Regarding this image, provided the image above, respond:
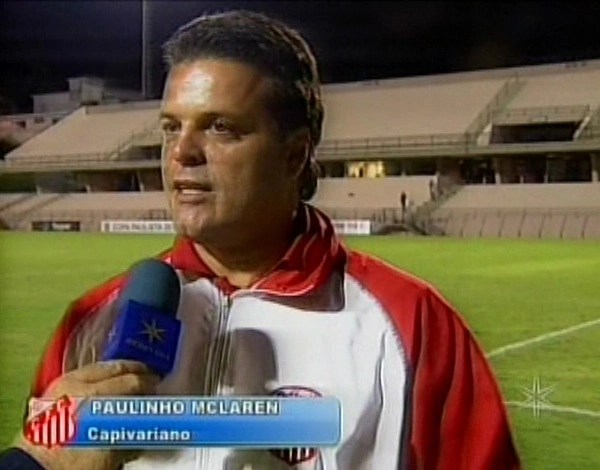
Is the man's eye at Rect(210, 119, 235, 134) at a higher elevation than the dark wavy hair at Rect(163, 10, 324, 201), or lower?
lower

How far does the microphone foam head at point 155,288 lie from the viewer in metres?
1.35

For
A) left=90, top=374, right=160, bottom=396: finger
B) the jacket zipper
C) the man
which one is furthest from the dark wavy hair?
left=90, top=374, right=160, bottom=396: finger

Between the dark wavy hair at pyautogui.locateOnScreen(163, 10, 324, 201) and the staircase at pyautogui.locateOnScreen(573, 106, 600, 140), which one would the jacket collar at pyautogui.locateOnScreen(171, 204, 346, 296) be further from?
the staircase at pyautogui.locateOnScreen(573, 106, 600, 140)

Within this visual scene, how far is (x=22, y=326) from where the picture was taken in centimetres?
163

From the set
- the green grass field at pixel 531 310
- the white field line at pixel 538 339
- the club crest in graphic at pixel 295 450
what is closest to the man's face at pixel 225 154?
the green grass field at pixel 531 310

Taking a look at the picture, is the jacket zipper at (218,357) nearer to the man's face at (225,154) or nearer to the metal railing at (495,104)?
the man's face at (225,154)

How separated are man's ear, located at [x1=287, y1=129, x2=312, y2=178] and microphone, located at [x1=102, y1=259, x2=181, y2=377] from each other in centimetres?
25

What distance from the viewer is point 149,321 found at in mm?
1324

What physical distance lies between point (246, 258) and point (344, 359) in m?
0.21

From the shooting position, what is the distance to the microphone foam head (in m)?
1.35

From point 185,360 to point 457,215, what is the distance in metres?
0.47

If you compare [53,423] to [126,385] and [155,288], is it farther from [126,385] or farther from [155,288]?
[155,288]

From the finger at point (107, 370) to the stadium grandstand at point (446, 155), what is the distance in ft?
0.98

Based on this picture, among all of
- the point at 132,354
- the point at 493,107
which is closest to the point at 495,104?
the point at 493,107
